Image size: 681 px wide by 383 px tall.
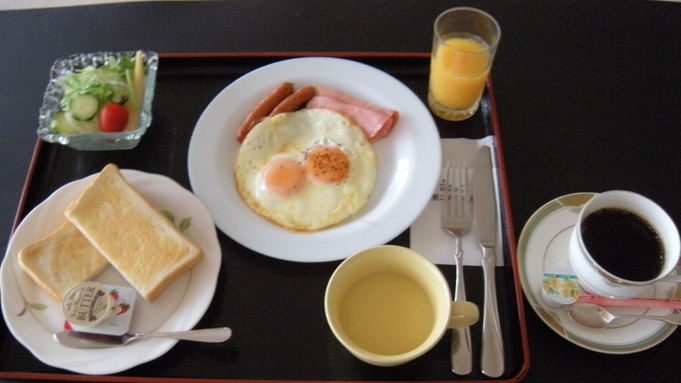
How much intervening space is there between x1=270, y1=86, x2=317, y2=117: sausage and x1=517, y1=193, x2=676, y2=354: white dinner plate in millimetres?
810

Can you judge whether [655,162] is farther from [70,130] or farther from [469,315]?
[70,130]

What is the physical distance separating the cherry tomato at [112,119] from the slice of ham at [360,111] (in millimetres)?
602

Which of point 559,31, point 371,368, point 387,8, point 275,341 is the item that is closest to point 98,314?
point 275,341

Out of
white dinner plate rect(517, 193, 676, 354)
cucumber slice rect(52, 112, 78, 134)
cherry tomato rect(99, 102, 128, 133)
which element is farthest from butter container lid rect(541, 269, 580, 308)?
cucumber slice rect(52, 112, 78, 134)

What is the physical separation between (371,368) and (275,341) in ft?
0.82

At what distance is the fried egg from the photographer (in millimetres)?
1505

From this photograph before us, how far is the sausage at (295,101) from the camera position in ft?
5.40

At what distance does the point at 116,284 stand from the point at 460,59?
118 cm

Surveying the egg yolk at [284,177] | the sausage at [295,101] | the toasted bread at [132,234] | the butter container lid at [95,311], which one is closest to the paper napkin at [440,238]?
the egg yolk at [284,177]

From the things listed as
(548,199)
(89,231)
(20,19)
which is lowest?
(548,199)

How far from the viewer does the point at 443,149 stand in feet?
5.16

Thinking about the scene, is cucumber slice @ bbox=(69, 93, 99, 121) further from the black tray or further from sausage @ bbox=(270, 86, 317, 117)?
sausage @ bbox=(270, 86, 317, 117)

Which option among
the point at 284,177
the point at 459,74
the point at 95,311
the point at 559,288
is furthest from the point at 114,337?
the point at 459,74

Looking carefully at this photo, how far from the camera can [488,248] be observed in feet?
4.42
